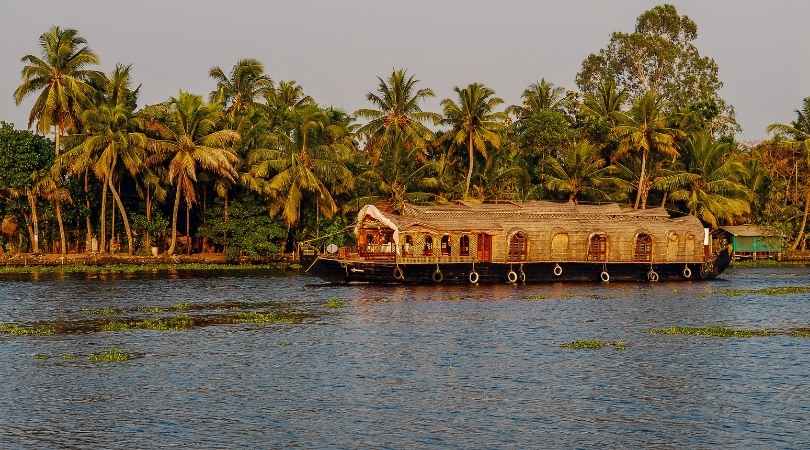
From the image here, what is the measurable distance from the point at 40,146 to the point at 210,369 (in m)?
45.8

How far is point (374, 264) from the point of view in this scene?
53.1 meters

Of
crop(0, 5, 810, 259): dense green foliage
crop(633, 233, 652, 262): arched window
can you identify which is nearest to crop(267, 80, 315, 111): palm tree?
crop(0, 5, 810, 259): dense green foliage

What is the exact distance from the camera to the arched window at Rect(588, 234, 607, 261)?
56688 mm

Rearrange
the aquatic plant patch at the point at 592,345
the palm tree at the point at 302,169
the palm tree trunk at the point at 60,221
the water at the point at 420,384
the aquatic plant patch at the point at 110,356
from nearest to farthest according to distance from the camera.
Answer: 1. the water at the point at 420,384
2. the aquatic plant patch at the point at 110,356
3. the aquatic plant patch at the point at 592,345
4. the palm tree at the point at 302,169
5. the palm tree trunk at the point at 60,221

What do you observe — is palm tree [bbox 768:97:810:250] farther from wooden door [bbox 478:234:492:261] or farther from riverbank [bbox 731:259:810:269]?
wooden door [bbox 478:234:492:261]

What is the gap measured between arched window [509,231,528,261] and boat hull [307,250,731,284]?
1.67 feet

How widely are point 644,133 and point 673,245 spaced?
14.4m

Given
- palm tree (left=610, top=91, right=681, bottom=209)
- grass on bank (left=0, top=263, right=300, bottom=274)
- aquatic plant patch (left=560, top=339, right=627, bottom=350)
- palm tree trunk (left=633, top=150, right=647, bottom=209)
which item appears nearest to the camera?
aquatic plant patch (left=560, top=339, right=627, bottom=350)

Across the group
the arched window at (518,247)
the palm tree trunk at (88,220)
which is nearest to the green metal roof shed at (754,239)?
the arched window at (518,247)

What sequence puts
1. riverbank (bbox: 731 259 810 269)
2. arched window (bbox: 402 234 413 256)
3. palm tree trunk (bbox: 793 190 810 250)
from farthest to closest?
palm tree trunk (bbox: 793 190 810 250) → riverbank (bbox: 731 259 810 269) → arched window (bbox: 402 234 413 256)

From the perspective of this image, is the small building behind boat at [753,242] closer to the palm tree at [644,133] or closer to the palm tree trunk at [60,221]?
the palm tree at [644,133]

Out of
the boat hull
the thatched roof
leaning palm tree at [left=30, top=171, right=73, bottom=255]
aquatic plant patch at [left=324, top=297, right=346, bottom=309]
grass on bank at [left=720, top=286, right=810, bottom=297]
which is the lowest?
aquatic plant patch at [left=324, top=297, right=346, bottom=309]

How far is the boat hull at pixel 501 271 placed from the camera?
53344mm

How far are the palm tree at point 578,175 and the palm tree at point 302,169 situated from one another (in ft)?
46.6
